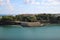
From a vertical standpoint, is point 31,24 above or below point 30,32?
above

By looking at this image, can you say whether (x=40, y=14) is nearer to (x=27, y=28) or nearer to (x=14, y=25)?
(x=27, y=28)

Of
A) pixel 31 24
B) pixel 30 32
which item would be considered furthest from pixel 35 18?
pixel 30 32

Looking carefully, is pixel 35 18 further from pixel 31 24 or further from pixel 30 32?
pixel 30 32

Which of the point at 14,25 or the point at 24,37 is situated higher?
the point at 14,25

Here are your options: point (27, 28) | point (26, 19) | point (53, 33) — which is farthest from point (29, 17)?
point (53, 33)

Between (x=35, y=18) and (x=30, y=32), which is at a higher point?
(x=35, y=18)

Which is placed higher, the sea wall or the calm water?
the sea wall

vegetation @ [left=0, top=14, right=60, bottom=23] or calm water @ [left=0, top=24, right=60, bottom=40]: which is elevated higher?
vegetation @ [left=0, top=14, right=60, bottom=23]

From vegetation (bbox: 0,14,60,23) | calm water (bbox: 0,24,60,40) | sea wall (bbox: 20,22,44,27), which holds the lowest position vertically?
calm water (bbox: 0,24,60,40)
